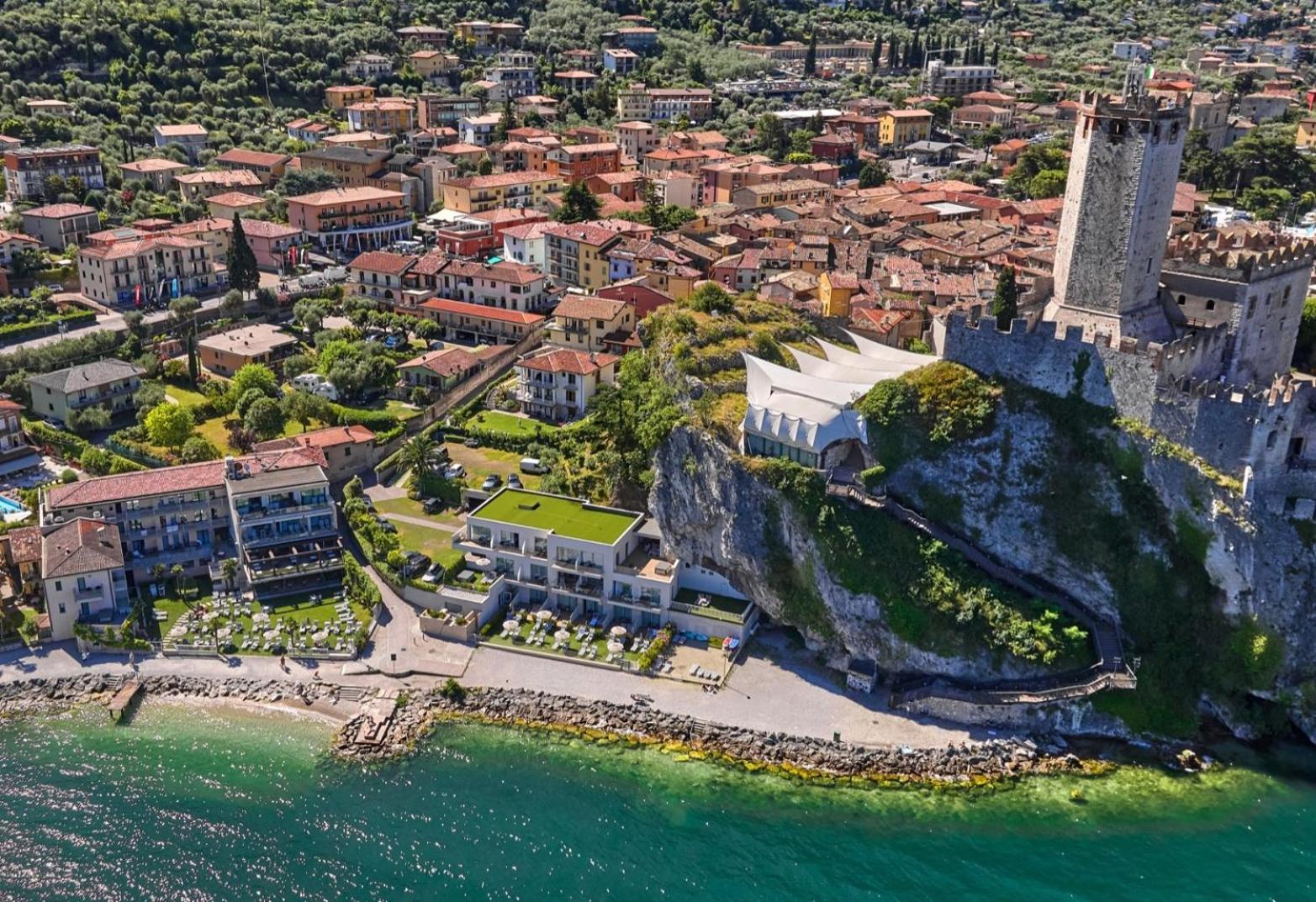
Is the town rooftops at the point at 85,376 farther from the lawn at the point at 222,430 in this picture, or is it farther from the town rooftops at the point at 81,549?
the town rooftops at the point at 81,549

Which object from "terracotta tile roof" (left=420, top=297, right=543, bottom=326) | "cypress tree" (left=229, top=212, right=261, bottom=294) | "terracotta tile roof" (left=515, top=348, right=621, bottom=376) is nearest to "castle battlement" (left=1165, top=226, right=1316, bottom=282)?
"terracotta tile roof" (left=515, top=348, right=621, bottom=376)

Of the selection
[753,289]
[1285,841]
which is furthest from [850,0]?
[1285,841]

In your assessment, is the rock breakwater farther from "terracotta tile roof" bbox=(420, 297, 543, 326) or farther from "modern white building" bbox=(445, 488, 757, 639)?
"terracotta tile roof" bbox=(420, 297, 543, 326)

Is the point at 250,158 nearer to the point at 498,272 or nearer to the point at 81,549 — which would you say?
the point at 498,272

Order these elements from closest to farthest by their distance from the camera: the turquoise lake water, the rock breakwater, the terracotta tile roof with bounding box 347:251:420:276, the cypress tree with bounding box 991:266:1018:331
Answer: the turquoise lake water
the rock breakwater
the cypress tree with bounding box 991:266:1018:331
the terracotta tile roof with bounding box 347:251:420:276

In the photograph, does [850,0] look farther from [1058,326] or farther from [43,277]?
[1058,326]

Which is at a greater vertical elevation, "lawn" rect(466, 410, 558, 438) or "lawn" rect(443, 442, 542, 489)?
"lawn" rect(466, 410, 558, 438)
